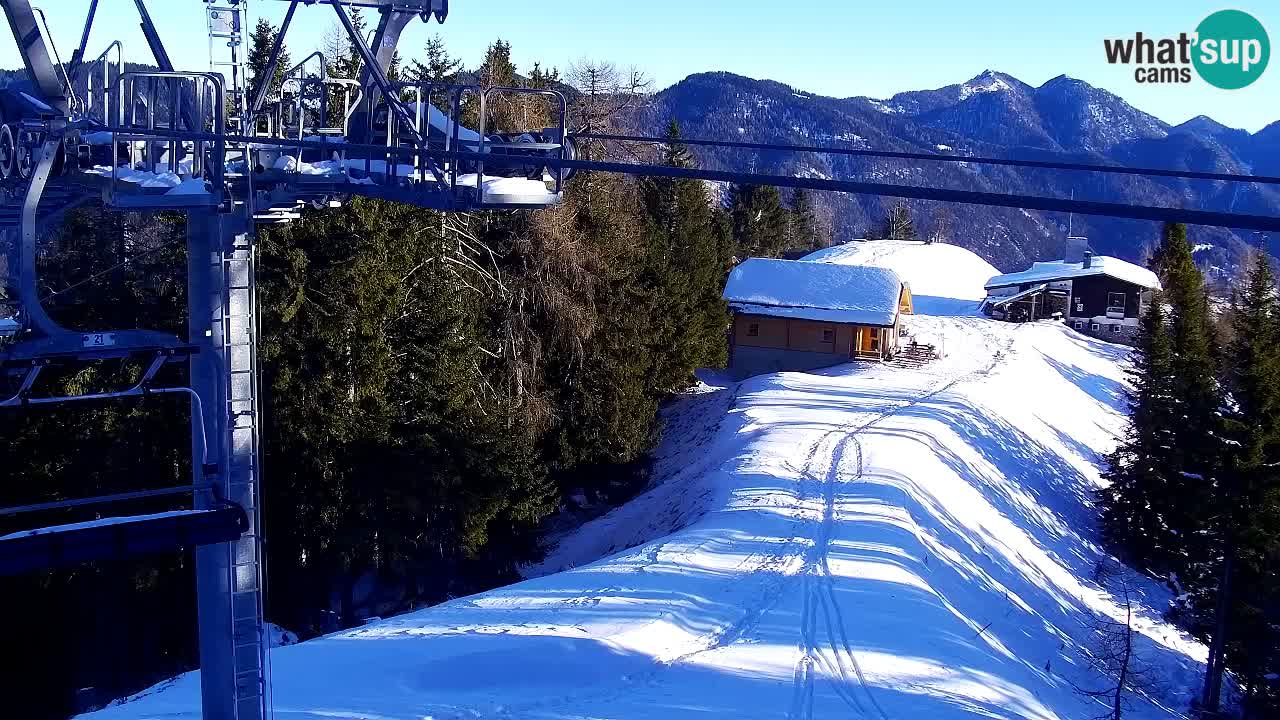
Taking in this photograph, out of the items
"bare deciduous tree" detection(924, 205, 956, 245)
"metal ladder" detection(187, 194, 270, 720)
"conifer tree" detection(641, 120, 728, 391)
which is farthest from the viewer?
"bare deciduous tree" detection(924, 205, 956, 245)

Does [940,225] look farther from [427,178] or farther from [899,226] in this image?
[427,178]

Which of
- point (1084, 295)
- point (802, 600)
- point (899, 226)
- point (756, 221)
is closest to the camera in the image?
point (802, 600)

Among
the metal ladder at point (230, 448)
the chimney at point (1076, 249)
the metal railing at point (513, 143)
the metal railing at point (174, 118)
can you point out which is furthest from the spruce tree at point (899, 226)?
the metal ladder at point (230, 448)

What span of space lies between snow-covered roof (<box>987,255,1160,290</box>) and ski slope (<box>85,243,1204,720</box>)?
2732 centimetres

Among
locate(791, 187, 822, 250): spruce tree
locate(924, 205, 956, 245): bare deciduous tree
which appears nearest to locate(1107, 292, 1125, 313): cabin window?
locate(791, 187, 822, 250): spruce tree

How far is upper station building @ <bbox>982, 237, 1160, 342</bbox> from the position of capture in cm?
6694

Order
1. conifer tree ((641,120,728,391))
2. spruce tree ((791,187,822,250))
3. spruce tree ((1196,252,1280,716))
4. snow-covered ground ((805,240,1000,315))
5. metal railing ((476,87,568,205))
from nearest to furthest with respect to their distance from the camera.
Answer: metal railing ((476,87,568,205))
spruce tree ((1196,252,1280,716))
conifer tree ((641,120,728,391))
snow-covered ground ((805,240,1000,315))
spruce tree ((791,187,822,250))

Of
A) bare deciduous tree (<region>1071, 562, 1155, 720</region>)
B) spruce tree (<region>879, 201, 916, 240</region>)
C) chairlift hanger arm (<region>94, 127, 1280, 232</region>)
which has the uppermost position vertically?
spruce tree (<region>879, 201, 916, 240</region>)

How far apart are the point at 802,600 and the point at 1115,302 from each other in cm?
5610

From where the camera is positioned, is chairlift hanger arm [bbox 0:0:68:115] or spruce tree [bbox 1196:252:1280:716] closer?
chairlift hanger arm [bbox 0:0:68:115]

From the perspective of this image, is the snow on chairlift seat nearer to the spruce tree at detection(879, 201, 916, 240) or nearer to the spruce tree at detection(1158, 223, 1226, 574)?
the spruce tree at detection(1158, 223, 1226, 574)

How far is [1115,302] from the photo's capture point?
67.6 m

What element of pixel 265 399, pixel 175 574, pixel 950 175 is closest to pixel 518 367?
pixel 265 399

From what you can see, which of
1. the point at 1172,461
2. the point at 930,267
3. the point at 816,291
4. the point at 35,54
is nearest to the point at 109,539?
the point at 35,54
